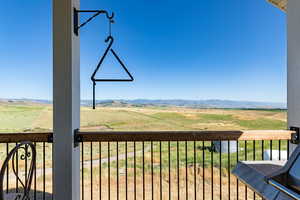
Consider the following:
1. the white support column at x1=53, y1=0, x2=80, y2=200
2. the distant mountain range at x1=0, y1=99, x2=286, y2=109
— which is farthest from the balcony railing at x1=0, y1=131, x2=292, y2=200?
the distant mountain range at x1=0, y1=99, x2=286, y2=109

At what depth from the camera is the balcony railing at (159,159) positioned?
1805 millimetres

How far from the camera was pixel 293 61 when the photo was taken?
1.92 metres

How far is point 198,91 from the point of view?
3.89 meters

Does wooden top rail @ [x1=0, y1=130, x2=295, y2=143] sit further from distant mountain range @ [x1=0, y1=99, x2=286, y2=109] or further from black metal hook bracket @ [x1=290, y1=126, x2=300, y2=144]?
distant mountain range @ [x1=0, y1=99, x2=286, y2=109]

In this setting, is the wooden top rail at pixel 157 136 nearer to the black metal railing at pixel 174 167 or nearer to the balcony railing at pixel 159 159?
the balcony railing at pixel 159 159

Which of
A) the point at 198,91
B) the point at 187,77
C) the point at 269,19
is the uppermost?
the point at 269,19

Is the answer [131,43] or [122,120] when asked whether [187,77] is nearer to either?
[131,43]

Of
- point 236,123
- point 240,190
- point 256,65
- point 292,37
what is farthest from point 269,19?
point 240,190

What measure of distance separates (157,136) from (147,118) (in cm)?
69

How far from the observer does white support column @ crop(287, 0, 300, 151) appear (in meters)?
1.87

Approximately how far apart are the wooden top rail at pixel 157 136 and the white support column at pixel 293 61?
0.20 meters

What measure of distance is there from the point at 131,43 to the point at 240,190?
2756 mm

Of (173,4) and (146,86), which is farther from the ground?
(173,4)

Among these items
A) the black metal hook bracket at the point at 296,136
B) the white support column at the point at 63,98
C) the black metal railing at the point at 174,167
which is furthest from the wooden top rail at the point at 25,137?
the black metal hook bracket at the point at 296,136
